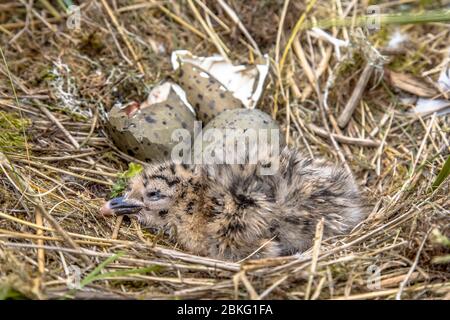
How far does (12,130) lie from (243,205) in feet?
4.99

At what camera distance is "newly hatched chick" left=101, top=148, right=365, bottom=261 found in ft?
10.2

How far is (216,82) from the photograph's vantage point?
3953 millimetres

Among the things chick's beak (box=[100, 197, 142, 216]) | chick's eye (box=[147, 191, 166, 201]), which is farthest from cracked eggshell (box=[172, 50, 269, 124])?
chick's beak (box=[100, 197, 142, 216])

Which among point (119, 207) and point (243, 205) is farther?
point (119, 207)

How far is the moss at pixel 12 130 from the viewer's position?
3496mm

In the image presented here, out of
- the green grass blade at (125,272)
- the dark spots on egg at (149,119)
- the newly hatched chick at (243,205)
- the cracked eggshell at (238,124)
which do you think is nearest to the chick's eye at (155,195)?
the newly hatched chick at (243,205)

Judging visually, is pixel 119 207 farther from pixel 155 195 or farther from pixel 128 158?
pixel 128 158

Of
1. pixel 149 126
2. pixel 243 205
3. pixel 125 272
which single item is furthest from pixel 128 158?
pixel 125 272

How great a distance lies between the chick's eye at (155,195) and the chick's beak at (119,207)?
0.07m

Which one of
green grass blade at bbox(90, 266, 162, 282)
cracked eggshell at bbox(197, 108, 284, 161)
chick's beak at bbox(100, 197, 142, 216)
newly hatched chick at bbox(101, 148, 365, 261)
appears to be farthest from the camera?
cracked eggshell at bbox(197, 108, 284, 161)

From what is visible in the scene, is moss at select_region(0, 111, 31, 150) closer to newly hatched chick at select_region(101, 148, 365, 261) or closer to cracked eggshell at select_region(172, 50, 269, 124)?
newly hatched chick at select_region(101, 148, 365, 261)

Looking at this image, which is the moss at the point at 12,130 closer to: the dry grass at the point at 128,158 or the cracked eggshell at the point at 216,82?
the dry grass at the point at 128,158

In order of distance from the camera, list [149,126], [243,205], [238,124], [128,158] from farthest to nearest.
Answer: [128,158], [149,126], [238,124], [243,205]
